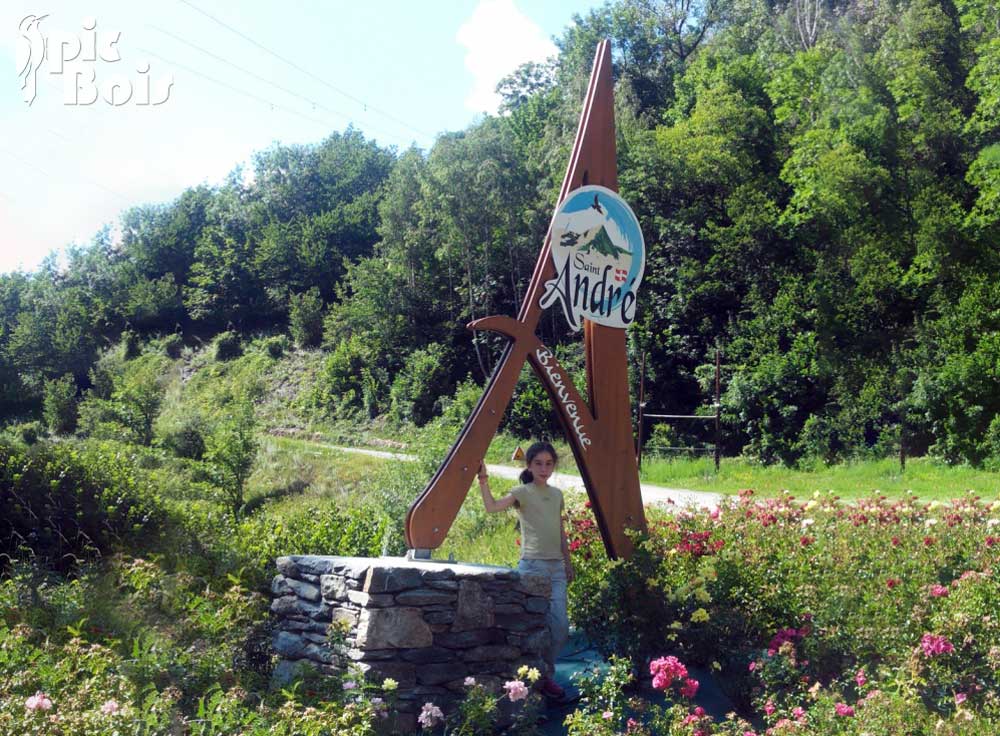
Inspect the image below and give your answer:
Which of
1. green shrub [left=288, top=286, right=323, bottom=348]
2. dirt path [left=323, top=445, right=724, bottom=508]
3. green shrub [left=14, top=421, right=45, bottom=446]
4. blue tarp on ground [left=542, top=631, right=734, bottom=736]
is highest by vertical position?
green shrub [left=288, top=286, right=323, bottom=348]

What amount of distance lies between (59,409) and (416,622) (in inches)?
924

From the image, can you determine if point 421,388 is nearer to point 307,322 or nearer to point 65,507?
point 307,322

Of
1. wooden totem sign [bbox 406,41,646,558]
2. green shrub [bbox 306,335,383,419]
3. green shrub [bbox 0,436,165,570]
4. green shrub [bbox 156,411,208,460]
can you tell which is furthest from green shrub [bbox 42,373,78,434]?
wooden totem sign [bbox 406,41,646,558]

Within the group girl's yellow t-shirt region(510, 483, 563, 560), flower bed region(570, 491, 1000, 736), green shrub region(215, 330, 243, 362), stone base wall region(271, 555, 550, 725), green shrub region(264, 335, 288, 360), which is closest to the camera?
flower bed region(570, 491, 1000, 736)

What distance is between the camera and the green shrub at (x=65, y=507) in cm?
→ 720

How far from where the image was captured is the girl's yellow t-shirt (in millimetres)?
5328

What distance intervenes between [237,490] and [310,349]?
57.7 feet

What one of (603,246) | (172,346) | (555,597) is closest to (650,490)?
(603,246)


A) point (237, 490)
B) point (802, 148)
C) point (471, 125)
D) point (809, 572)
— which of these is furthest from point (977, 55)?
point (809, 572)

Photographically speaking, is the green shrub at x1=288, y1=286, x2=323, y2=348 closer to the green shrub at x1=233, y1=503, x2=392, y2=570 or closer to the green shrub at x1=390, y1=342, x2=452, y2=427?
the green shrub at x1=390, y1=342, x2=452, y2=427

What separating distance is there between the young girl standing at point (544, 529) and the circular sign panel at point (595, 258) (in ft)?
4.03

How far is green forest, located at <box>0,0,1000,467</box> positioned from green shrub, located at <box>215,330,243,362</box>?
0.13 meters

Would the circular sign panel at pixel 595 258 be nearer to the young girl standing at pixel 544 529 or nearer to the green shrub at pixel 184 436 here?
the young girl standing at pixel 544 529

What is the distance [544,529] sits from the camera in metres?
5.34
